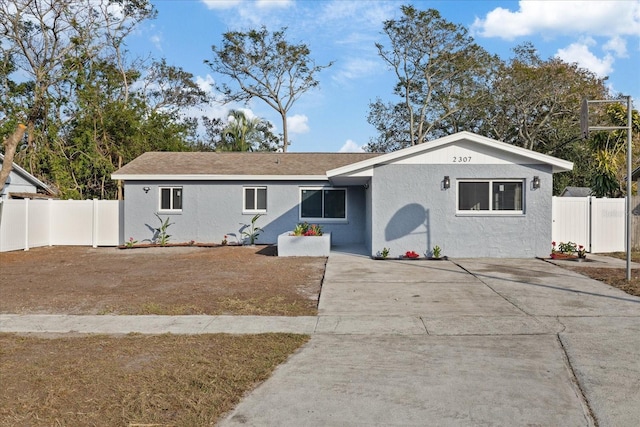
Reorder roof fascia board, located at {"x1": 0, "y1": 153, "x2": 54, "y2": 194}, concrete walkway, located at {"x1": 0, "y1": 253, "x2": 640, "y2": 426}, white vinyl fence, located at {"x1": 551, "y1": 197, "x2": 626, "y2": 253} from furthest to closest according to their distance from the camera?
roof fascia board, located at {"x1": 0, "y1": 153, "x2": 54, "y2": 194}, white vinyl fence, located at {"x1": 551, "y1": 197, "x2": 626, "y2": 253}, concrete walkway, located at {"x1": 0, "y1": 253, "x2": 640, "y2": 426}

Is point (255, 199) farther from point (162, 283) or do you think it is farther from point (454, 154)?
point (162, 283)

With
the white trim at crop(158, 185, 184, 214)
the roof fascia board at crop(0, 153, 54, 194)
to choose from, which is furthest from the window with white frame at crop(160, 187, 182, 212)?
the roof fascia board at crop(0, 153, 54, 194)

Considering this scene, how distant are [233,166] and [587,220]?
12.8 metres

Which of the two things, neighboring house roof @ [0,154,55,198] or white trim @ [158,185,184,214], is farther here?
neighboring house roof @ [0,154,55,198]

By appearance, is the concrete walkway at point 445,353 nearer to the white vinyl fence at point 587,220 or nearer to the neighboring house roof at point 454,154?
the neighboring house roof at point 454,154

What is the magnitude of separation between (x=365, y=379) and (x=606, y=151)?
69.0 feet

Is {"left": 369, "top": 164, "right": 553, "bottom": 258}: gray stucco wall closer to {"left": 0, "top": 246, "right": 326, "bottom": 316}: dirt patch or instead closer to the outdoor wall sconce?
the outdoor wall sconce

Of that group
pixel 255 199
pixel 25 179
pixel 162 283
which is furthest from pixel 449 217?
pixel 25 179

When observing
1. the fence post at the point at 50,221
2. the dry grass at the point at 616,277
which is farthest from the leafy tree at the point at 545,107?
the fence post at the point at 50,221

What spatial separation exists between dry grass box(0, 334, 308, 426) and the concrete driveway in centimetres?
33

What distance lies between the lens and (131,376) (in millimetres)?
4789

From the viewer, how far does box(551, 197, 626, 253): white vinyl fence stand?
16.1 meters

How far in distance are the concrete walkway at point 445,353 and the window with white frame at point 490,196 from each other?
14.9 ft

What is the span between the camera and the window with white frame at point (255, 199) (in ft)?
62.1
